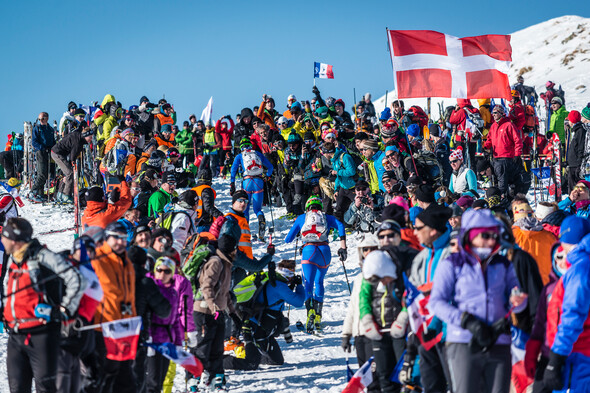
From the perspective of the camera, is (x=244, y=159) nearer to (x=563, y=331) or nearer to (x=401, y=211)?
(x=401, y=211)

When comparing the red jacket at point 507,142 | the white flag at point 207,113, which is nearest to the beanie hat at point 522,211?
the red jacket at point 507,142

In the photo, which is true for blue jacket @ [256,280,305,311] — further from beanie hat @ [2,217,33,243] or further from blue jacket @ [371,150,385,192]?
blue jacket @ [371,150,385,192]

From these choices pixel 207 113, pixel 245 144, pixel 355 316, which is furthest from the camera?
pixel 207 113

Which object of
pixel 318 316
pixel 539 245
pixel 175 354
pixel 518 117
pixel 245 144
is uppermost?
pixel 518 117

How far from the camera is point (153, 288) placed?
6.88 metres

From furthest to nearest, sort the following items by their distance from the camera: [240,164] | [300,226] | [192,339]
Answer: [240,164]
[300,226]
[192,339]

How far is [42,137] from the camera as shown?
1853cm

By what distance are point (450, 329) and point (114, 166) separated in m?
11.7

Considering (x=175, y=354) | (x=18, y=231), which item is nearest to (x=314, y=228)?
(x=175, y=354)

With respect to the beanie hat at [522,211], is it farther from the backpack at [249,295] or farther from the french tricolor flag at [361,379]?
the backpack at [249,295]

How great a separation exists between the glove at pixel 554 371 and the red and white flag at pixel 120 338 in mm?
3363

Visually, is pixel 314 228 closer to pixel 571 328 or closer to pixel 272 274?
pixel 272 274

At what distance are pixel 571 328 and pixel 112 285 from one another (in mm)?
3684

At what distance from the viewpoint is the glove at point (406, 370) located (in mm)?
6395
